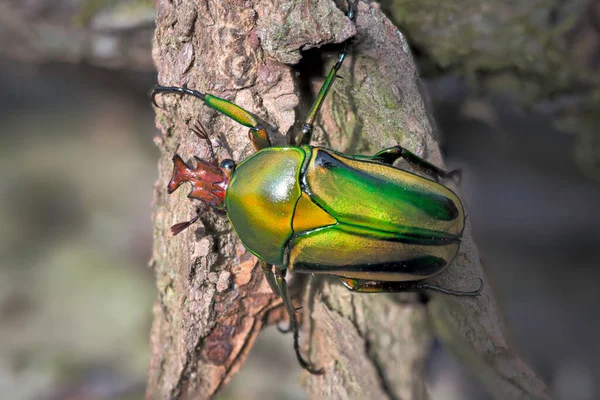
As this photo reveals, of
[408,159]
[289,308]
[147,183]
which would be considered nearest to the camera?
[408,159]

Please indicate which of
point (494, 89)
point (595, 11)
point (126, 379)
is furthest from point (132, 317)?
point (595, 11)

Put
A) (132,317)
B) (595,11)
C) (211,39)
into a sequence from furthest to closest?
(132,317) < (595,11) < (211,39)

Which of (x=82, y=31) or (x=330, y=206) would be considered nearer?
(x=330, y=206)

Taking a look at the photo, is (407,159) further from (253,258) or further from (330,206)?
(253,258)

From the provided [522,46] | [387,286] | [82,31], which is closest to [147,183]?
[82,31]

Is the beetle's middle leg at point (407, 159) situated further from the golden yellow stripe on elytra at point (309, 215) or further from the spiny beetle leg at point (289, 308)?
the spiny beetle leg at point (289, 308)

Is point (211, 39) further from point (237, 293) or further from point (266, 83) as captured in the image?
point (237, 293)

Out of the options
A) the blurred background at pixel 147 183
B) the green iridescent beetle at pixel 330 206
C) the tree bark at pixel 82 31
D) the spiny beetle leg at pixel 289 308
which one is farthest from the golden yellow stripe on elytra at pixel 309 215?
the tree bark at pixel 82 31
